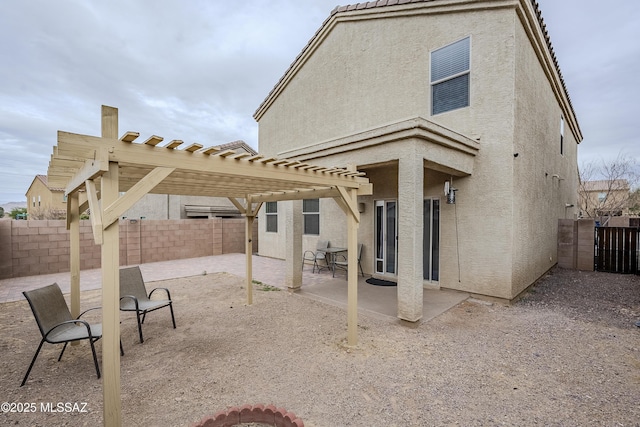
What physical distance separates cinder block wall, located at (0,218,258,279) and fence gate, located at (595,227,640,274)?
46.5 ft

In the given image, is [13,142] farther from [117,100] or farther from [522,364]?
[522,364]

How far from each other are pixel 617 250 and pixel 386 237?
7.80 meters

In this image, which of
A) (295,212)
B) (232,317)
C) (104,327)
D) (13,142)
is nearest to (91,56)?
(295,212)

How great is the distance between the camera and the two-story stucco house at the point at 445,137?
539cm

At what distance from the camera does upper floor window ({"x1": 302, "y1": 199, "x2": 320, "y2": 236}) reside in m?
10.7

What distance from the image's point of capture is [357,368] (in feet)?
12.3

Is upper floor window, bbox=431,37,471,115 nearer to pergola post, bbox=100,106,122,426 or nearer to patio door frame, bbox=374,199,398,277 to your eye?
patio door frame, bbox=374,199,398,277

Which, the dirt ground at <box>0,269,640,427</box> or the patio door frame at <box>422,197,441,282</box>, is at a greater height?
the patio door frame at <box>422,197,441,282</box>

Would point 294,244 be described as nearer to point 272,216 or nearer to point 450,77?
point 450,77

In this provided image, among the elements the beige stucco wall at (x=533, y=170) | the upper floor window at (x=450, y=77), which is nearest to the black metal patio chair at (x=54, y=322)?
the beige stucco wall at (x=533, y=170)

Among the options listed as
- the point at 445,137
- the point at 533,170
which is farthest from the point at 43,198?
the point at 533,170

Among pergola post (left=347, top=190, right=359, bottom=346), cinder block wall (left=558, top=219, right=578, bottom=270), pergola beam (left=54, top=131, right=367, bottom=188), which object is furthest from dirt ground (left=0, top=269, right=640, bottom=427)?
cinder block wall (left=558, top=219, right=578, bottom=270)

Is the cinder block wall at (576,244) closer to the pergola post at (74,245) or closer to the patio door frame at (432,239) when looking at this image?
the patio door frame at (432,239)

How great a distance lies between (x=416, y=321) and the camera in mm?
5043
